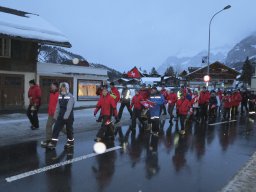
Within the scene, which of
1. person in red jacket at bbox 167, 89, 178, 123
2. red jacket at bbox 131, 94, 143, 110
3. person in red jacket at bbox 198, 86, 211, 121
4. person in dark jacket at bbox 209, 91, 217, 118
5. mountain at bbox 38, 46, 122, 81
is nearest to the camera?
red jacket at bbox 131, 94, 143, 110

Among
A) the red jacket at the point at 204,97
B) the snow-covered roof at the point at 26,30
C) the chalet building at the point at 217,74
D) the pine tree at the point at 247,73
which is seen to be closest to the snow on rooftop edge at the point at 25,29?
the snow-covered roof at the point at 26,30

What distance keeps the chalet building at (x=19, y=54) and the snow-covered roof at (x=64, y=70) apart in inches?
32.1

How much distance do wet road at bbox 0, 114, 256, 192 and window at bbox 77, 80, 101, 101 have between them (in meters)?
13.2

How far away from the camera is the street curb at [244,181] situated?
6.06 m

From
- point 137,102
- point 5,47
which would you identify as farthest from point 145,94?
point 5,47

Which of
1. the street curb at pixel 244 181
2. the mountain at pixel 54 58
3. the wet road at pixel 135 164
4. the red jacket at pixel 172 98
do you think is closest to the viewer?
the street curb at pixel 244 181

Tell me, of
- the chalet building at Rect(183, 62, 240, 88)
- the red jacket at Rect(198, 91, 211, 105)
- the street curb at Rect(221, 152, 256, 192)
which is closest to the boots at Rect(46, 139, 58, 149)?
the street curb at Rect(221, 152, 256, 192)

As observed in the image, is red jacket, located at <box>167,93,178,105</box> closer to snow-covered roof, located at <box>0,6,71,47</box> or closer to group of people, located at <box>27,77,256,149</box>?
group of people, located at <box>27,77,256,149</box>

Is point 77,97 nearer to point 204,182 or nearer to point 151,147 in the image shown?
point 151,147

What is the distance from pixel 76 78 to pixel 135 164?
58.0 feet

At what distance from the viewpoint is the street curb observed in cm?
606

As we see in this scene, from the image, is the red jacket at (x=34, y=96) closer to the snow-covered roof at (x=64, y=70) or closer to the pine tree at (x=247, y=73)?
the snow-covered roof at (x=64, y=70)

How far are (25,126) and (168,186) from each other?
7.98 m

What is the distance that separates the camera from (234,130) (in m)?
14.7
